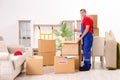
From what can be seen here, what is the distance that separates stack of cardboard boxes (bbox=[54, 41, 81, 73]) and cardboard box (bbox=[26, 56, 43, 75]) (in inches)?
14.2

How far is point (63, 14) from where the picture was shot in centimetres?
790

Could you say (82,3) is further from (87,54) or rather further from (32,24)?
(87,54)

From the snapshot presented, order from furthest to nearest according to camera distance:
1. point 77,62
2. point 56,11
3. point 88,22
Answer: point 56,11
point 77,62
point 88,22

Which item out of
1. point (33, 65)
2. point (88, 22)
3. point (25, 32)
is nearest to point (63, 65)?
point (33, 65)

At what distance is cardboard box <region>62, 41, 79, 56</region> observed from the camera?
5.71 meters

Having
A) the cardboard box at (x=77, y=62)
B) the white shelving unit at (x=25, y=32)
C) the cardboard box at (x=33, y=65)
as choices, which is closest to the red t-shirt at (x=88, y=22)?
the cardboard box at (x=77, y=62)

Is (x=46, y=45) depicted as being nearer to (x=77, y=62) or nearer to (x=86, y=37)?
(x=77, y=62)

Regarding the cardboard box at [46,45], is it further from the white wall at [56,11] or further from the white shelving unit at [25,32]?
the white wall at [56,11]

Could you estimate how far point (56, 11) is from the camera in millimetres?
7891

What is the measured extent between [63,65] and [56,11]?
112 inches

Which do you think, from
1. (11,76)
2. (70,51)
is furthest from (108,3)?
(11,76)

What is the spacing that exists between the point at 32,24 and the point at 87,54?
2.53 meters

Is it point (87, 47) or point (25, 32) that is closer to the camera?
point (87, 47)

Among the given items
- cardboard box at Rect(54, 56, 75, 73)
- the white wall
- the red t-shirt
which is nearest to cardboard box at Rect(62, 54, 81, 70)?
cardboard box at Rect(54, 56, 75, 73)
